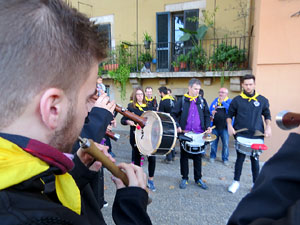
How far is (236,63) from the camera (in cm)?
709

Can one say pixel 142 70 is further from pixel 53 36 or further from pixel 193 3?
pixel 53 36

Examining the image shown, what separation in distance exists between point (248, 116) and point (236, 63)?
370cm

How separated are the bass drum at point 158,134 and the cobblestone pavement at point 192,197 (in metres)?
1.07

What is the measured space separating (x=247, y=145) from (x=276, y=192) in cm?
339

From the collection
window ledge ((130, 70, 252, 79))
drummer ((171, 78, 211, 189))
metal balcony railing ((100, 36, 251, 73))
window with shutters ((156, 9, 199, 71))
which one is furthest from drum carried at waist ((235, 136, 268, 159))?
window with shutters ((156, 9, 199, 71))

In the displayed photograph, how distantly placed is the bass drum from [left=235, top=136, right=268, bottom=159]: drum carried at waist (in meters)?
1.52

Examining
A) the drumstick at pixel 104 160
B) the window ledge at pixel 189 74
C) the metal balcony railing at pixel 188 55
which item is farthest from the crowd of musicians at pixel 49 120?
the window ledge at pixel 189 74

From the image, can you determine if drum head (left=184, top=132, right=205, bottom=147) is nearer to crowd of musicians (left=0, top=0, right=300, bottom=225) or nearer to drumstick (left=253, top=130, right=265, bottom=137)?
drumstick (left=253, top=130, right=265, bottom=137)

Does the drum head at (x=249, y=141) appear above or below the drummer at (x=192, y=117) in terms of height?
below

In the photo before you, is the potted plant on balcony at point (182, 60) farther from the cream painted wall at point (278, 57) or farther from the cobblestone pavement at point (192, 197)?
the cobblestone pavement at point (192, 197)

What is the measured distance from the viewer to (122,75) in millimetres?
8422

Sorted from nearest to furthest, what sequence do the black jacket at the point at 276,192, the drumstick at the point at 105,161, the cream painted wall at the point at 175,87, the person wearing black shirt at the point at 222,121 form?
1. the black jacket at the point at 276,192
2. the drumstick at the point at 105,161
3. the person wearing black shirt at the point at 222,121
4. the cream painted wall at the point at 175,87

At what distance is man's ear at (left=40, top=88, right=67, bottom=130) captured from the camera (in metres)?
0.66

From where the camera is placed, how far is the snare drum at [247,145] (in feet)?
12.2
